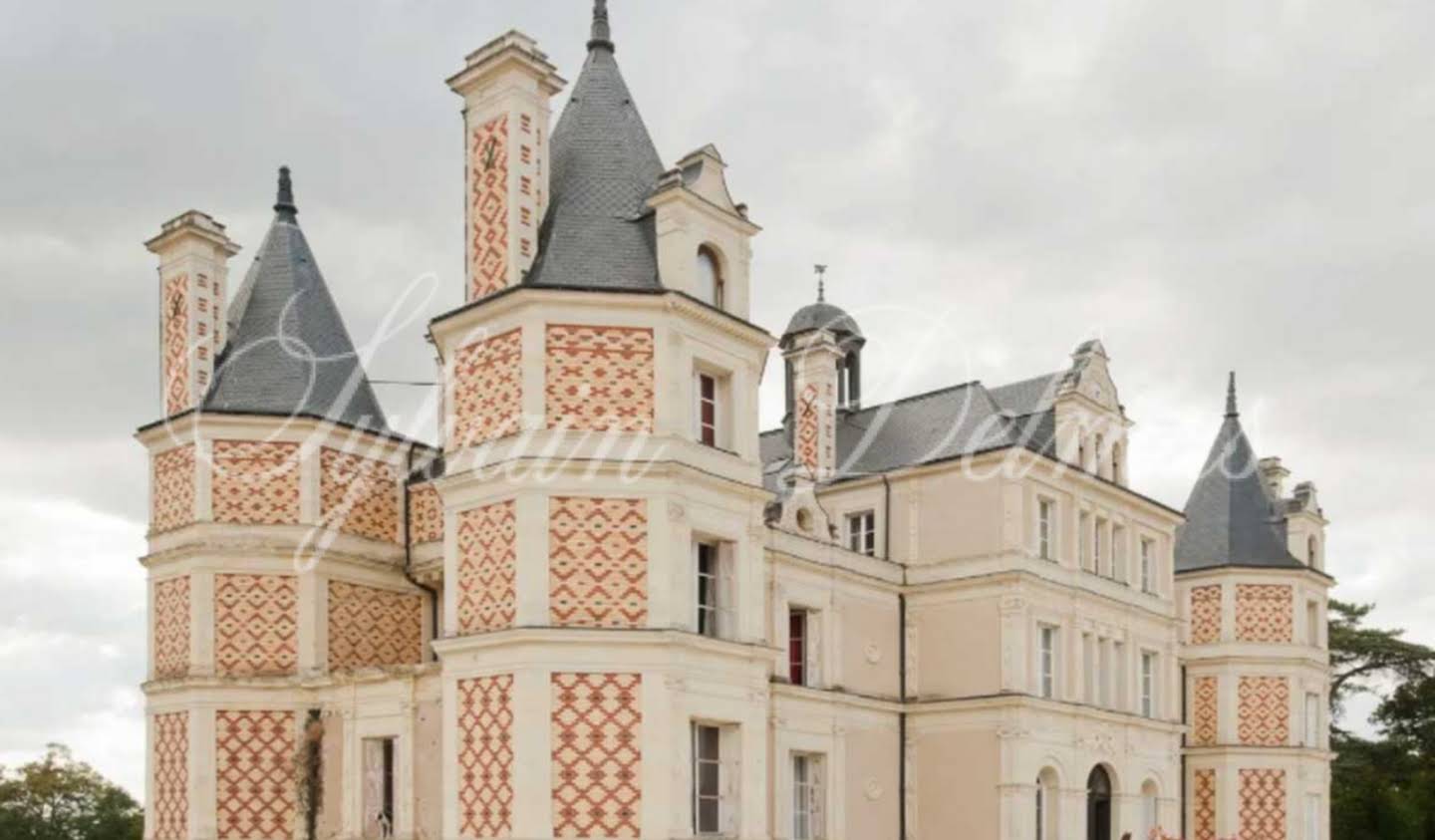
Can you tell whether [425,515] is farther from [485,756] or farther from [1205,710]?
[1205,710]

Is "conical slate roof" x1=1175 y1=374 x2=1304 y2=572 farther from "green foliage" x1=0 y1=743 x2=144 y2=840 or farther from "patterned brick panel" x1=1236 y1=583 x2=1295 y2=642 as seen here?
"green foliage" x1=0 y1=743 x2=144 y2=840

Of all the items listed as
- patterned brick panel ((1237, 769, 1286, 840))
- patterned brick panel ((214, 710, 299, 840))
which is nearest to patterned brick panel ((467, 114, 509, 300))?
patterned brick panel ((214, 710, 299, 840))

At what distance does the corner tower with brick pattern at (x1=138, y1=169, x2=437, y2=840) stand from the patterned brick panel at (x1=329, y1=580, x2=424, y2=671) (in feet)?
0.12

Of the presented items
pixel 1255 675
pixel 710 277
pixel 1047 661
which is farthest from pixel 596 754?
pixel 1255 675

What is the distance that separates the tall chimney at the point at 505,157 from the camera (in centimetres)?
2300

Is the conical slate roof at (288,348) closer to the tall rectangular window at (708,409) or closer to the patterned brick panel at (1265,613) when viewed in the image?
the tall rectangular window at (708,409)

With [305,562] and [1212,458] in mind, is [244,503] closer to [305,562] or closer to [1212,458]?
[305,562]

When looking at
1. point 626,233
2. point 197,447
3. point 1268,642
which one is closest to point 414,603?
point 197,447

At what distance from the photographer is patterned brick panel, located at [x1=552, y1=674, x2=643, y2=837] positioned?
813 inches

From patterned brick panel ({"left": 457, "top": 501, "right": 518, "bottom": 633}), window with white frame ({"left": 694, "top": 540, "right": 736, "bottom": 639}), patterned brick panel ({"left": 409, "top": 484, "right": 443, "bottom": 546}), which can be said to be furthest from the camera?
patterned brick panel ({"left": 409, "top": 484, "right": 443, "bottom": 546})

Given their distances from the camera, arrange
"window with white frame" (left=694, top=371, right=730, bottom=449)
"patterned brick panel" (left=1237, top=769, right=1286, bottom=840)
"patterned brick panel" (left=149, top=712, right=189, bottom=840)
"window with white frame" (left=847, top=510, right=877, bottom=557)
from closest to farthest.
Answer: "window with white frame" (left=694, top=371, right=730, bottom=449) → "patterned brick panel" (left=149, top=712, right=189, bottom=840) → "window with white frame" (left=847, top=510, right=877, bottom=557) → "patterned brick panel" (left=1237, top=769, right=1286, bottom=840)

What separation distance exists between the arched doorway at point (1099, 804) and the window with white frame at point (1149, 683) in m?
2.65

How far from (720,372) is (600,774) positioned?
6.34 metres

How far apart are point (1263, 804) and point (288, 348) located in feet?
95.2
